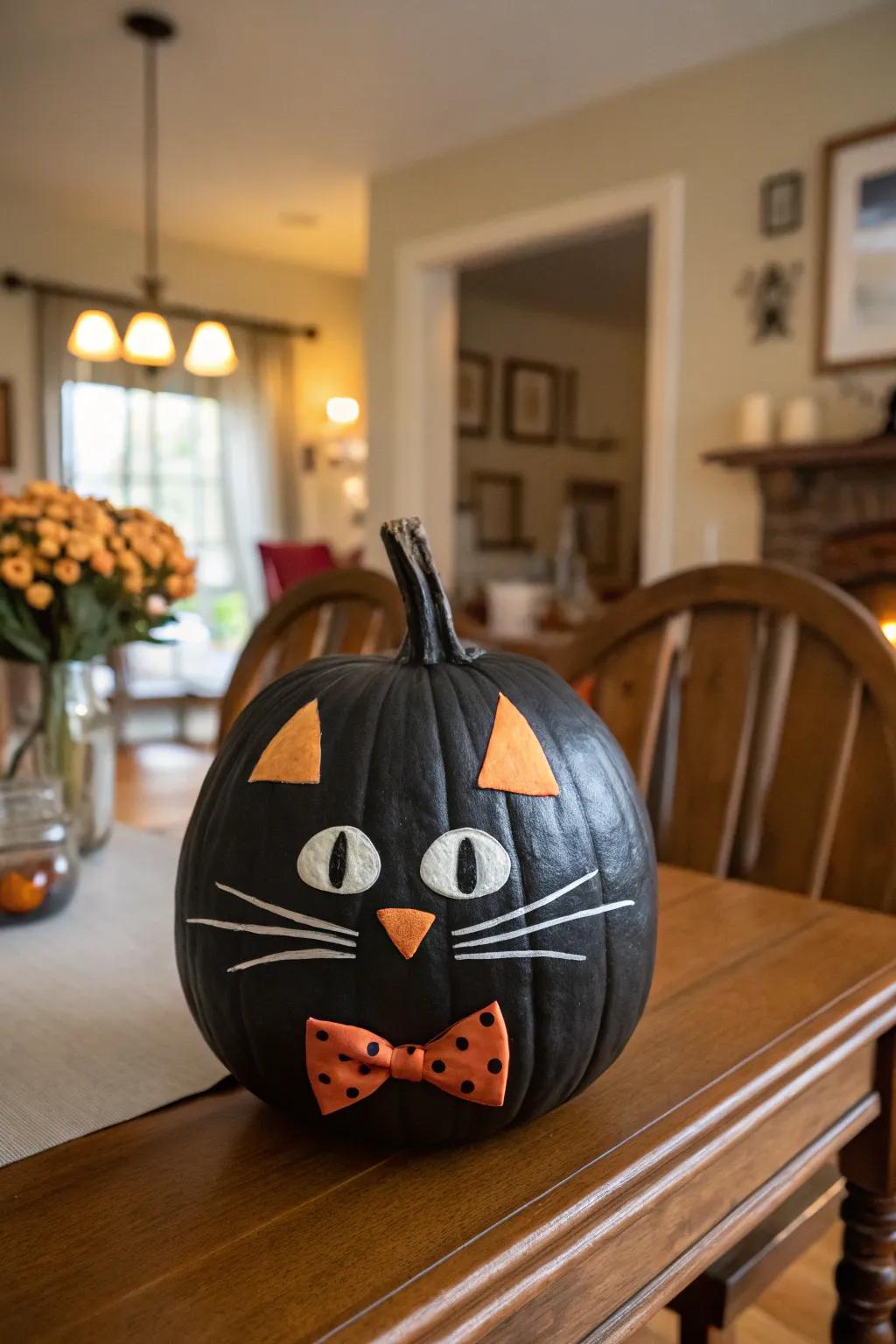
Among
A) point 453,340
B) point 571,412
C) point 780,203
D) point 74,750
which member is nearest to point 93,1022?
point 74,750

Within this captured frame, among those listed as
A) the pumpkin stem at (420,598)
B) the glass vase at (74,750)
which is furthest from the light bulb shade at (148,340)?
the pumpkin stem at (420,598)

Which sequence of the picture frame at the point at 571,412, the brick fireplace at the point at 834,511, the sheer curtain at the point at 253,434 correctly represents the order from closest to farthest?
the brick fireplace at the point at 834,511 → the sheer curtain at the point at 253,434 → the picture frame at the point at 571,412

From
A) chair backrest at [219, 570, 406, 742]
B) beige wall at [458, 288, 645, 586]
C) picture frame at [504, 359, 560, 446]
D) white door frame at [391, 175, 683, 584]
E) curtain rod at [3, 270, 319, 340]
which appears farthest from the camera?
picture frame at [504, 359, 560, 446]

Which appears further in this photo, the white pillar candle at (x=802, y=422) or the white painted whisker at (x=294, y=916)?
the white pillar candle at (x=802, y=422)

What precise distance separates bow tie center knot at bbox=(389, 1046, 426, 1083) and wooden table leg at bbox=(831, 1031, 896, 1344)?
16.5 inches

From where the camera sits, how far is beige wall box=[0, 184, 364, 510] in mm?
5820

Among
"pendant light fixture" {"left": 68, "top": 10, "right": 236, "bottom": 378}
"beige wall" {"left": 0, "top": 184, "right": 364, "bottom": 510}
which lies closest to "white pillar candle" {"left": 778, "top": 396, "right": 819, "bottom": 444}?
"pendant light fixture" {"left": 68, "top": 10, "right": 236, "bottom": 378}

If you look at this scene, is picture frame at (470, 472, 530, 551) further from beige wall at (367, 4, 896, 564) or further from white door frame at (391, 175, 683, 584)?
beige wall at (367, 4, 896, 564)

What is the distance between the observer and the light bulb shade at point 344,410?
22.7 feet

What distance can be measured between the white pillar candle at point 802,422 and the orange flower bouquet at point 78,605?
2921 millimetres

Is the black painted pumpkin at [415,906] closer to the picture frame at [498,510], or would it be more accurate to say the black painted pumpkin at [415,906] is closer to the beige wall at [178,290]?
the beige wall at [178,290]

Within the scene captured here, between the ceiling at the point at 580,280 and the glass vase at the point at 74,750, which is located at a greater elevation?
the ceiling at the point at 580,280

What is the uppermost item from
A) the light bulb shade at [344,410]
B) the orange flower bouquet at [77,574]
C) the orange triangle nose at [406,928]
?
the light bulb shade at [344,410]

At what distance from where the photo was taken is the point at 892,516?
344 cm
